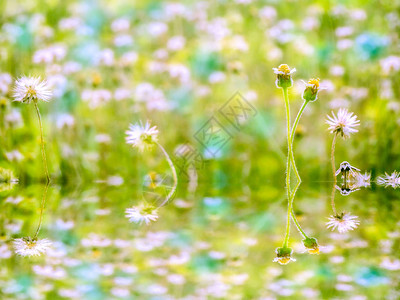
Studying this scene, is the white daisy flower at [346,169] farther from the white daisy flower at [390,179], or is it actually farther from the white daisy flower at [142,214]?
the white daisy flower at [142,214]

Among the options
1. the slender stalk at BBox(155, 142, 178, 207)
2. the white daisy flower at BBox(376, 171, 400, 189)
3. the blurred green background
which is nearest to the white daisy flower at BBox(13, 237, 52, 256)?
the slender stalk at BBox(155, 142, 178, 207)

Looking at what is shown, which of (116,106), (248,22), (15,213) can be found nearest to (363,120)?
(248,22)

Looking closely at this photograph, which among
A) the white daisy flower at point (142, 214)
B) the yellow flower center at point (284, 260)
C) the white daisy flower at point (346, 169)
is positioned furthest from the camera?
the white daisy flower at point (346, 169)

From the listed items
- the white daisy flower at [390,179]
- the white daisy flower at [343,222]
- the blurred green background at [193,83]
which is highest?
the blurred green background at [193,83]

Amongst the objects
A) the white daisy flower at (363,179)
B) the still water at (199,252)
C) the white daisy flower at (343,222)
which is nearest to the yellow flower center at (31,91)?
the still water at (199,252)

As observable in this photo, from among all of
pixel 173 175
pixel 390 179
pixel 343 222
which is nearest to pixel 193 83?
pixel 173 175

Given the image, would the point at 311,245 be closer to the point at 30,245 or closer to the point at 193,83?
the point at 30,245

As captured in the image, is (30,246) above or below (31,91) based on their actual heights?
below
